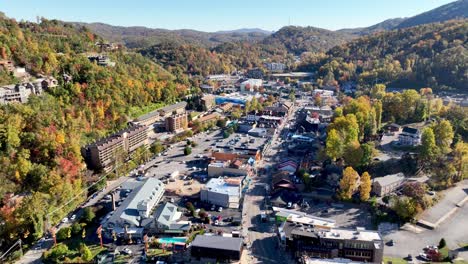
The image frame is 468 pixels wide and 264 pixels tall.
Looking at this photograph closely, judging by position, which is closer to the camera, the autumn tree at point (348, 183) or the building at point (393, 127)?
the autumn tree at point (348, 183)

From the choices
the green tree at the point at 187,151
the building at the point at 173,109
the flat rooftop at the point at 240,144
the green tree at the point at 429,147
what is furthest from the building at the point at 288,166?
the building at the point at 173,109

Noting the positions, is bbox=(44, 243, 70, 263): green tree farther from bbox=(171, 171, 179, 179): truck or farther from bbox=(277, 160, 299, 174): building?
bbox=(277, 160, 299, 174): building

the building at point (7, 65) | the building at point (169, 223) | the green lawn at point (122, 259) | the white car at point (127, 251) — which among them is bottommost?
the green lawn at point (122, 259)

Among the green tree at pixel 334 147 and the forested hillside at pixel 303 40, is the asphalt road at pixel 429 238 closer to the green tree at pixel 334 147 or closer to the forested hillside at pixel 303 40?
the green tree at pixel 334 147

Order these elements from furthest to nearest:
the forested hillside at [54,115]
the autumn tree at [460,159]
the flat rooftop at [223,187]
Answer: the autumn tree at [460,159] → the flat rooftop at [223,187] → the forested hillside at [54,115]

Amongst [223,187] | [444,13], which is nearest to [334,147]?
[223,187]

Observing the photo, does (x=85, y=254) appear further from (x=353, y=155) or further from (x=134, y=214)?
(x=353, y=155)
